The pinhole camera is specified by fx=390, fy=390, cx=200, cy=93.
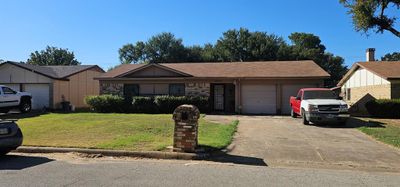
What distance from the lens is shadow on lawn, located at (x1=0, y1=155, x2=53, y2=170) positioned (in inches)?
344

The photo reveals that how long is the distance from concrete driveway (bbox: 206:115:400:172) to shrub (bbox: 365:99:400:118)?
22.2 feet

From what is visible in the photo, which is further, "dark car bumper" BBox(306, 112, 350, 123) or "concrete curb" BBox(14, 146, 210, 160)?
"dark car bumper" BBox(306, 112, 350, 123)

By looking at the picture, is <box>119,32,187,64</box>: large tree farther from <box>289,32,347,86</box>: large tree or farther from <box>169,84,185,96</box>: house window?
<box>169,84,185,96</box>: house window

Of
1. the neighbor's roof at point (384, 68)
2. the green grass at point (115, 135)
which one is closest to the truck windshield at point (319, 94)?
the green grass at point (115, 135)

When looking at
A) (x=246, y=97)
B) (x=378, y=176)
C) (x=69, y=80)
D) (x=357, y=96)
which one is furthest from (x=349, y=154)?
(x=69, y=80)

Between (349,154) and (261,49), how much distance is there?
145 feet

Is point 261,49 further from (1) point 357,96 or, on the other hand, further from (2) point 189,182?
(2) point 189,182

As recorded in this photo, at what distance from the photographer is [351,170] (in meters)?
8.94

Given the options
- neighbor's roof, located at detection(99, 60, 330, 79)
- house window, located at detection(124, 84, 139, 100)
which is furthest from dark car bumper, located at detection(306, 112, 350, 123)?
house window, located at detection(124, 84, 139, 100)

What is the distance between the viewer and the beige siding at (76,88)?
102ft

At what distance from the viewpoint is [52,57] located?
3265 inches

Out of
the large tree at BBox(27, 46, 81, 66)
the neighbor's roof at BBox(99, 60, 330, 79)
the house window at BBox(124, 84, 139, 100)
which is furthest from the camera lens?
the large tree at BBox(27, 46, 81, 66)

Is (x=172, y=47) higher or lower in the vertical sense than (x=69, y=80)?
higher

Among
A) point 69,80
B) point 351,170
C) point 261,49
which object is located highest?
point 261,49
